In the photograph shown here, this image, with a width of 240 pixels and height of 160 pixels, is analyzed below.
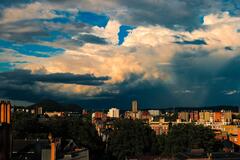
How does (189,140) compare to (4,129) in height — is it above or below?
below

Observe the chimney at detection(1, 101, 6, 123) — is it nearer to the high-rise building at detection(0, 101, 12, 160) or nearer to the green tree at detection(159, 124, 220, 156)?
the high-rise building at detection(0, 101, 12, 160)

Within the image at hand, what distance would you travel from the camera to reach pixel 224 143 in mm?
163750

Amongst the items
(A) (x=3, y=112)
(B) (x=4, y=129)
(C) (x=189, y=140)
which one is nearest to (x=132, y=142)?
(C) (x=189, y=140)

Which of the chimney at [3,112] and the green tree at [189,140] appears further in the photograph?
the green tree at [189,140]

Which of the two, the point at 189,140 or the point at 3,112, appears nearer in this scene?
the point at 3,112

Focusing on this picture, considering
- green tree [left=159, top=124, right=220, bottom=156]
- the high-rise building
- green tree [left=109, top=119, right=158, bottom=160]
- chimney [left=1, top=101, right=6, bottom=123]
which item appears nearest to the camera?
the high-rise building

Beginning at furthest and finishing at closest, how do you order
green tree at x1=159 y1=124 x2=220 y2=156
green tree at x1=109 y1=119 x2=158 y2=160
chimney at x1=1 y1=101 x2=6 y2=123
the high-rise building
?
green tree at x1=109 y1=119 x2=158 y2=160 < green tree at x1=159 y1=124 x2=220 y2=156 < chimney at x1=1 y1=101 x2=6 y2=123 < the high-rise building

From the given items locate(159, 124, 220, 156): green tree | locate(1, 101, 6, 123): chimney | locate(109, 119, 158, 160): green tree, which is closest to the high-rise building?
locate(1, 101, 6, 123): chimney

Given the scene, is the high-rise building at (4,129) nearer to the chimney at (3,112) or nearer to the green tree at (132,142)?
the chimney at (3,112)

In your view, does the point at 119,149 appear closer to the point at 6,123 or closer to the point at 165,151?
the point at 165,151

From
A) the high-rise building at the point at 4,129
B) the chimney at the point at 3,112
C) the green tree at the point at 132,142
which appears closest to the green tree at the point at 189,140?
the green tree at the point at 132,142

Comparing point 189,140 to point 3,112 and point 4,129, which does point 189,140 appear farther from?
point 4,129

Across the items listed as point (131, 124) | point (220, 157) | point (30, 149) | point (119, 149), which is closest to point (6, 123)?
point (30, 149)

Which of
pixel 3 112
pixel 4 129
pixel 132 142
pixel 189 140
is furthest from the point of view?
pixel 132 142
